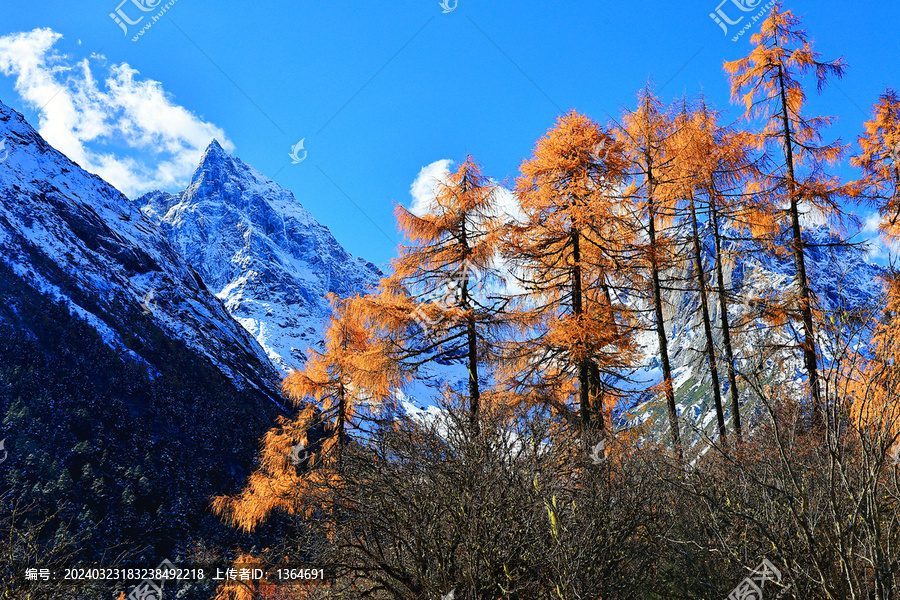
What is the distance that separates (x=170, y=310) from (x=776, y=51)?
9979cm

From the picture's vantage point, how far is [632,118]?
11781mm

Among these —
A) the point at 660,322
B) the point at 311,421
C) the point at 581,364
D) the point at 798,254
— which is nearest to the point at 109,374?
the point at 311,421

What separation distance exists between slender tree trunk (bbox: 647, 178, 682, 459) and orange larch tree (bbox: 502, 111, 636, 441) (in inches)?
38.8

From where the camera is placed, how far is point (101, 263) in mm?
90625

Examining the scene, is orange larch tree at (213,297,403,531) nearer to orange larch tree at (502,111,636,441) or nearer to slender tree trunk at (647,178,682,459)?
orange larch tree at (502,111,636,441)

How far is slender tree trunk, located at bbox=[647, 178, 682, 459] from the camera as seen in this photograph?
387 inches

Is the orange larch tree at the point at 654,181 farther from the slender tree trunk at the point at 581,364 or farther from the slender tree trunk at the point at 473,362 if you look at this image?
the slender tree trunk at the point at 473,362

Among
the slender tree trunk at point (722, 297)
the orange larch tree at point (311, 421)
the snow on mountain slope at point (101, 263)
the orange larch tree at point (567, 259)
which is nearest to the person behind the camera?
the orange larch tree at point (567, 259)

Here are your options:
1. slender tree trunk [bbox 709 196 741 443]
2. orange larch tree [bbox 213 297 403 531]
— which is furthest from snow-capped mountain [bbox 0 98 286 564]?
slender tree trunk [bbox 709 196 741 443]

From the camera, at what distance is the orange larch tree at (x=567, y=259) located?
9555mm

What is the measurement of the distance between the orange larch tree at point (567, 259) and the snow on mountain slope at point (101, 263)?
7523 cm

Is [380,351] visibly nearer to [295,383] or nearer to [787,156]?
[295,383]

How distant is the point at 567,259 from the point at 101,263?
103838 mm

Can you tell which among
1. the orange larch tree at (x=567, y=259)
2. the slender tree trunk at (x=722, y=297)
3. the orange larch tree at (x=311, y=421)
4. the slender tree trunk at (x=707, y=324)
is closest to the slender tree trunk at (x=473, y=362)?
the orange larch tree at (x=567, y=259)
